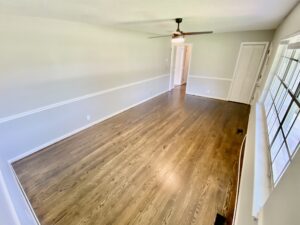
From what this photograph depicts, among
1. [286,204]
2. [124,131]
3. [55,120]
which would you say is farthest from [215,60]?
[286,204]

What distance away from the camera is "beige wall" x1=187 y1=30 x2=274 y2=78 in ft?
16.1

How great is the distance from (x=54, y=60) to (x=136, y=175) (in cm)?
239

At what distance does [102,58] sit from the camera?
354 cm

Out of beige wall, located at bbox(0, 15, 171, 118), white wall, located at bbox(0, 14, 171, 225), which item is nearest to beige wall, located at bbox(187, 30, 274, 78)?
white wall, located at bbox(0, 14, 171, 225)

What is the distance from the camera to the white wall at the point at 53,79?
7.26ft

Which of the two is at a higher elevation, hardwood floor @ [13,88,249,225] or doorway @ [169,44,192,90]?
doorway @ [169,44,192,90]

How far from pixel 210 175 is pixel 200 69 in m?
4.73

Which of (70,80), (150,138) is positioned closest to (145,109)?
(150,138)

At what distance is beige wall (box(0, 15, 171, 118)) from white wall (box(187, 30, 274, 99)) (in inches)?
113

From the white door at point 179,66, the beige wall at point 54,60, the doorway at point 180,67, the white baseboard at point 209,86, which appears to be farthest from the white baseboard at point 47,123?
the white door at point 179,66

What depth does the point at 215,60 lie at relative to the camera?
5668 millimetres

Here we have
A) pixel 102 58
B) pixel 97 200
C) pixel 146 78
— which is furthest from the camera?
pixel 146 78

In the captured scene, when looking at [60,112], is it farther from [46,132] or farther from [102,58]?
[102,58]

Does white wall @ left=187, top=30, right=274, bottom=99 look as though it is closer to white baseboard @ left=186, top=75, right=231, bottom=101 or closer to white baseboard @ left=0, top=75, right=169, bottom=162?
white baseboard @ left=186, top=75, right=231, bottom=101
